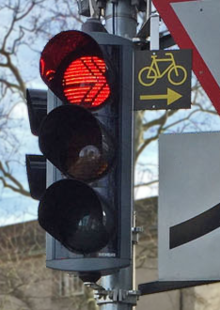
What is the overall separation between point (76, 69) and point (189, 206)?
72 centimetres

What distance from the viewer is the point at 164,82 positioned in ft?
14.3

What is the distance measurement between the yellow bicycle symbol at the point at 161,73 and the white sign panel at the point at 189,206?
251 mm

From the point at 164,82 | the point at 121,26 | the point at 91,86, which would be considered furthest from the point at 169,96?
the point at 121,26

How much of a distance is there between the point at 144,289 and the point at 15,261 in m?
20.3

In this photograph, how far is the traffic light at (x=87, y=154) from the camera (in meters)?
4.05

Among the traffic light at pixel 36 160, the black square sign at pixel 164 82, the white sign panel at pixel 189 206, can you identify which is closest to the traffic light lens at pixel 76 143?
the black square sign at pixel 164 82

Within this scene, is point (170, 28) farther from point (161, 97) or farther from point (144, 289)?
point (144, 289)

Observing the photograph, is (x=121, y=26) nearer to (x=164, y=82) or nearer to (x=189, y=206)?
(x=164, y=82)

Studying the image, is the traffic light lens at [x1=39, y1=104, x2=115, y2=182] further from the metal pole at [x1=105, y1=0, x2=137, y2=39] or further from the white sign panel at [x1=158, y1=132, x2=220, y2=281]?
the metal pole at [x1=105, y1=0, x2=137, y2=39]

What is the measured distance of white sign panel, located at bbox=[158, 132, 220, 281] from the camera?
14.3ft

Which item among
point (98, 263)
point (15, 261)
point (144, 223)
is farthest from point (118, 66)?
point (144, 223)

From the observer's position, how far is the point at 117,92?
4242mm

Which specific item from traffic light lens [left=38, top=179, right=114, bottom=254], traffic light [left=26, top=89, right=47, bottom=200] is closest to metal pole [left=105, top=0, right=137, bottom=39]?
traffic light [left=26, top=89, right=47, bottom=200]

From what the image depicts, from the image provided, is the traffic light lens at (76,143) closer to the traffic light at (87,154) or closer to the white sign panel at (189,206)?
the traffic light at (87,154)
